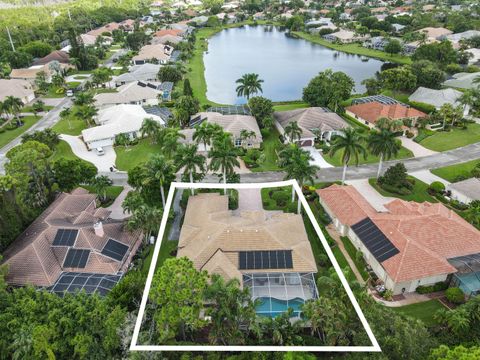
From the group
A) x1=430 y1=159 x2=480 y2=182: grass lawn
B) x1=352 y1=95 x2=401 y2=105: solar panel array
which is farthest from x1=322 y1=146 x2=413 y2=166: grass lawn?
x1=352 y1=95 x2=401 y2=105: solar panel array

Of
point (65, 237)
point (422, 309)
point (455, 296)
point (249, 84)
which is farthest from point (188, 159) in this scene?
point (249, 84)

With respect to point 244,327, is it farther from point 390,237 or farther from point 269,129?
point 269,129

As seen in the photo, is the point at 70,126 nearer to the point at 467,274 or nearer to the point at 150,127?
the point at 150,127

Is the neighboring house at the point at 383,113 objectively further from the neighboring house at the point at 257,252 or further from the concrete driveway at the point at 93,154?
the concrete driveway at the point at 93,154

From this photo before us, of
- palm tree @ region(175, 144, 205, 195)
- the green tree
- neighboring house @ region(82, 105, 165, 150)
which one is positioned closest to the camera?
the green tree

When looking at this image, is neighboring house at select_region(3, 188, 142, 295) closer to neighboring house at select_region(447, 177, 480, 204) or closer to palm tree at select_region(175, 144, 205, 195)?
palm tree at select_region(175, 144, 205, 195)
